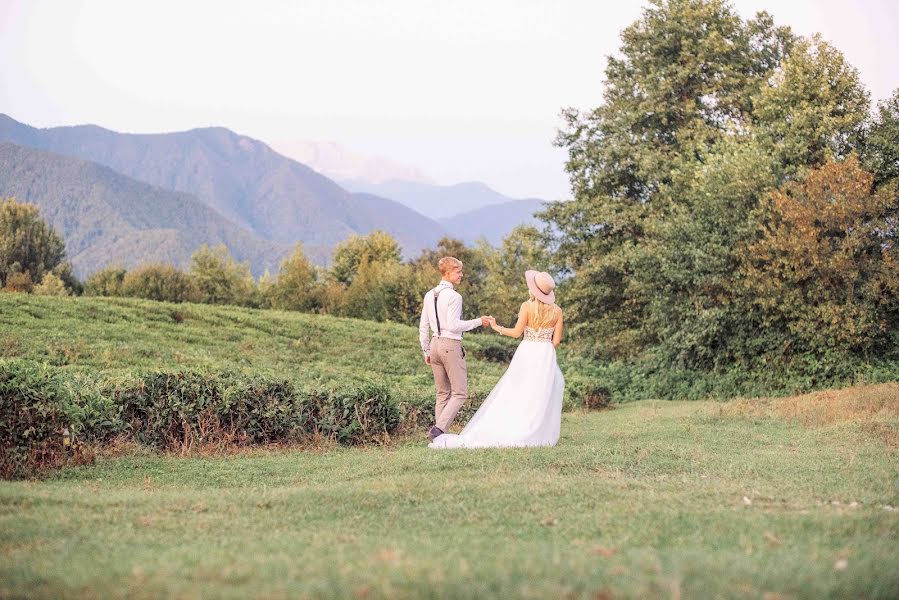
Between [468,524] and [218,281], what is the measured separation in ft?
220

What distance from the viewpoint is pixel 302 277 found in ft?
216

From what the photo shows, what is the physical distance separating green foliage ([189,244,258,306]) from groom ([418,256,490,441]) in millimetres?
53363

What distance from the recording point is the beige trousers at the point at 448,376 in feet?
40.8

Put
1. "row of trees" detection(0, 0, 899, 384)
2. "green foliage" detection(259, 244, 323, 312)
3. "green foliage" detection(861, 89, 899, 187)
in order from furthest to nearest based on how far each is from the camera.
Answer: "green foliage" detection(259, 244, 323, 312), "green foliage" detection(861, 89, 899, 187), "row of trees" detection(0, 0, 899, 384)

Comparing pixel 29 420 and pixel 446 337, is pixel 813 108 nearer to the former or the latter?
pixel 446 337

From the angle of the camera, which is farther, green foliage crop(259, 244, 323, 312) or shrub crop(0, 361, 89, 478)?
green foliage crop(259, 244, 323, 312)

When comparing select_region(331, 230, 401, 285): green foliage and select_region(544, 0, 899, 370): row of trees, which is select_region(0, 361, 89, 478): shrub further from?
select_region(331, 230, 401, 285): green foliage

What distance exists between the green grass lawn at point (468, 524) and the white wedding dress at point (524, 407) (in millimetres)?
622

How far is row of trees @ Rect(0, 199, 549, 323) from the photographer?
189ft

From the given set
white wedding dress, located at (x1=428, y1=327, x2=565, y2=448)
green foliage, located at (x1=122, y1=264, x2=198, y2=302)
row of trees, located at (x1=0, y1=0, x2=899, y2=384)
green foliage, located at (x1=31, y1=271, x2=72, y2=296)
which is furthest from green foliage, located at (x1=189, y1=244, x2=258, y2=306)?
white wedding dress, located at (x1=428, y1=327, x2=565, y2=448)

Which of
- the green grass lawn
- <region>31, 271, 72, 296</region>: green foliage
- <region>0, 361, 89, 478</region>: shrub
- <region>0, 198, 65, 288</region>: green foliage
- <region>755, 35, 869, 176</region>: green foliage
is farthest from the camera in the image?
<region>0, 198, 65, 288</region>: green foliage

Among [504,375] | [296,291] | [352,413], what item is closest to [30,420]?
[352,413]

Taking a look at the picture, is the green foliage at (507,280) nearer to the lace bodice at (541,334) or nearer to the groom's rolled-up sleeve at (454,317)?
→ the lace bodice at (541,334)

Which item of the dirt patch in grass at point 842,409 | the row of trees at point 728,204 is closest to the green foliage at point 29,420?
the dirt patch in grass at point 842,409
